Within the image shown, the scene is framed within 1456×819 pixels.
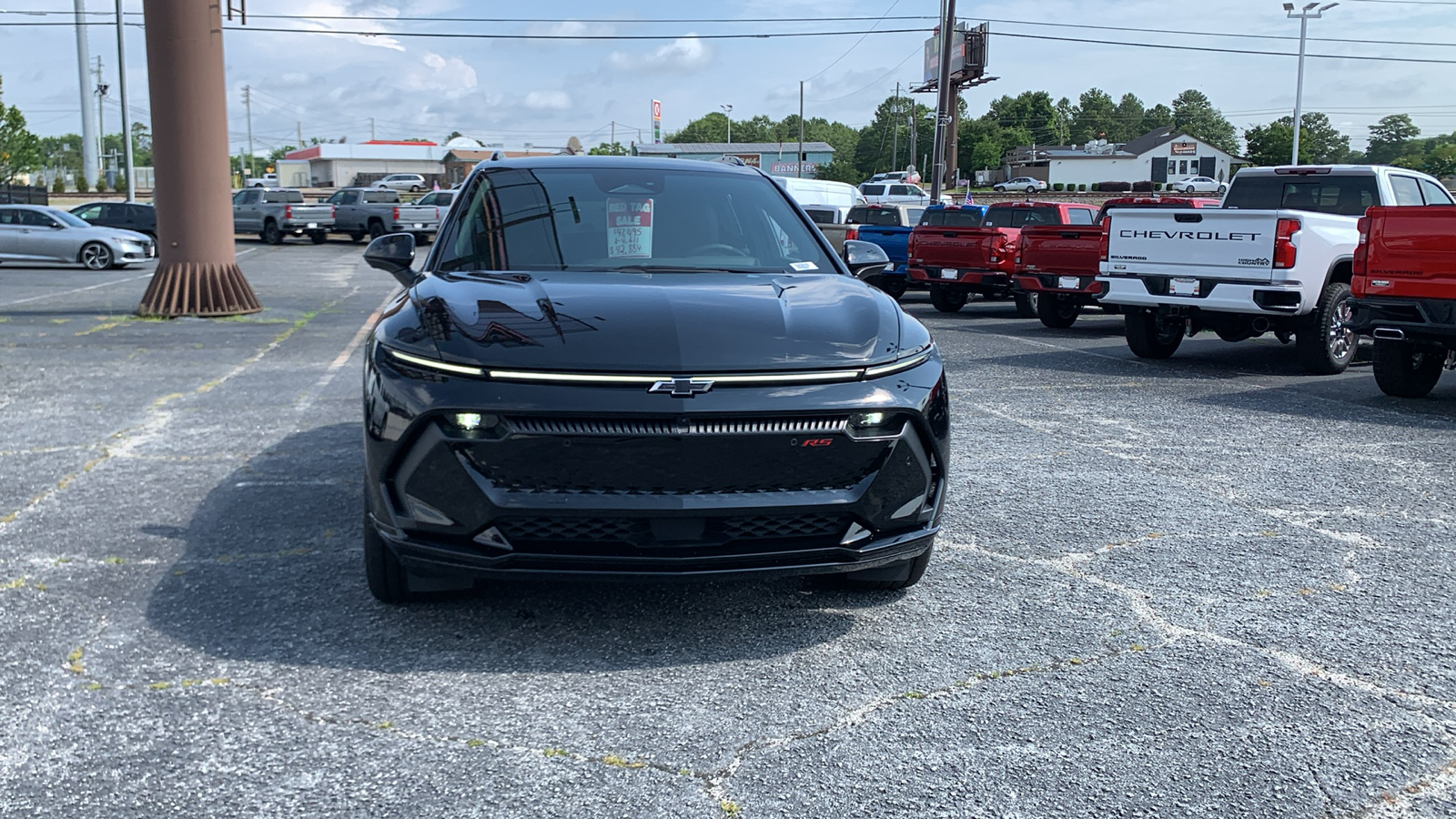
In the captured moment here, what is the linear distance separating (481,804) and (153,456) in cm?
462

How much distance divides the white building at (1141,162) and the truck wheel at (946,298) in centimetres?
10643

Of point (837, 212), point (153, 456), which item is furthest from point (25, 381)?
point (837, 212)

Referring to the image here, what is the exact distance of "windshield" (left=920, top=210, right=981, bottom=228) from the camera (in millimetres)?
18672

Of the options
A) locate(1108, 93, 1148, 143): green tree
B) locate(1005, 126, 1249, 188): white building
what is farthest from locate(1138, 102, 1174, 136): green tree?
locate(1005, 126, 1249, 188): white building

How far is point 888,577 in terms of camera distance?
4.21 metres

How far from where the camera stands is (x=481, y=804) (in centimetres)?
279

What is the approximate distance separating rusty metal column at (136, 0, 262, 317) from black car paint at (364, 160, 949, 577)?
37.9ft

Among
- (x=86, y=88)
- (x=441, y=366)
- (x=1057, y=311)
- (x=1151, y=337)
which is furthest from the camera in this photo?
(x=86, y=88)

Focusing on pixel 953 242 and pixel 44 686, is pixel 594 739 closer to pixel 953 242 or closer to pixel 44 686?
pixel 44 686

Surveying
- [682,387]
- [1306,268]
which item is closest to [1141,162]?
[1306,268]

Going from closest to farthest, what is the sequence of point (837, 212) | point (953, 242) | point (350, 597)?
point (350, 597)
point (953, 242)
point (837, 212)

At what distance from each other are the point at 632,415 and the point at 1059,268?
13.2 meters

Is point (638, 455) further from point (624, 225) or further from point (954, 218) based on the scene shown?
point (954, 218)

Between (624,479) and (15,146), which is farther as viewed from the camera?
(15,146)
